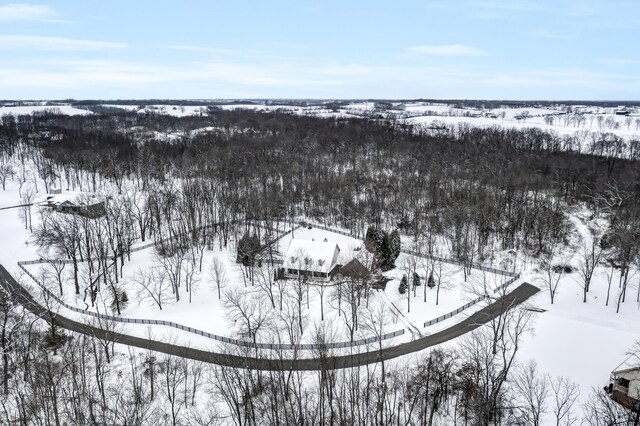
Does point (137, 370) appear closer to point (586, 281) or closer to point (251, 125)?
point (586, 281)

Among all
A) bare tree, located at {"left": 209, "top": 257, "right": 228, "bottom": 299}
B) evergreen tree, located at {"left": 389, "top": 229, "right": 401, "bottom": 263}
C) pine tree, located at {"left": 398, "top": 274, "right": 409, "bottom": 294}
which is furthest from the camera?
evergreen tree, located at {"left": 389, "top": 229, "right": 401, "bottom": 263}

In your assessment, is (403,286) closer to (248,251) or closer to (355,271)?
(355,271)

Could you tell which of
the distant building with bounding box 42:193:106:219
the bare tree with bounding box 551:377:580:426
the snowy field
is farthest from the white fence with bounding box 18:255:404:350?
the distant building with bounding box 42:193:106:219

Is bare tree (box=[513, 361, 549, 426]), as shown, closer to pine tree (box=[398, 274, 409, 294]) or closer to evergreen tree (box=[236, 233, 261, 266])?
pine tree (box=[398, 274, 409, 294])

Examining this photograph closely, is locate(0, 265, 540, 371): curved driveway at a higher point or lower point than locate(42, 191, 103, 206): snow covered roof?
lower

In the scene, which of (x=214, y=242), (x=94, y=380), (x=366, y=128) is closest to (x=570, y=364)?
(x=94, y=380)

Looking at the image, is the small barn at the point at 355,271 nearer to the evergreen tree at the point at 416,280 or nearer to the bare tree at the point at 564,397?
the evergreen tree at the point at 416,280

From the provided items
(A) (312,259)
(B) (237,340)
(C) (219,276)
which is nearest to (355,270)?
(A) (312,259)
